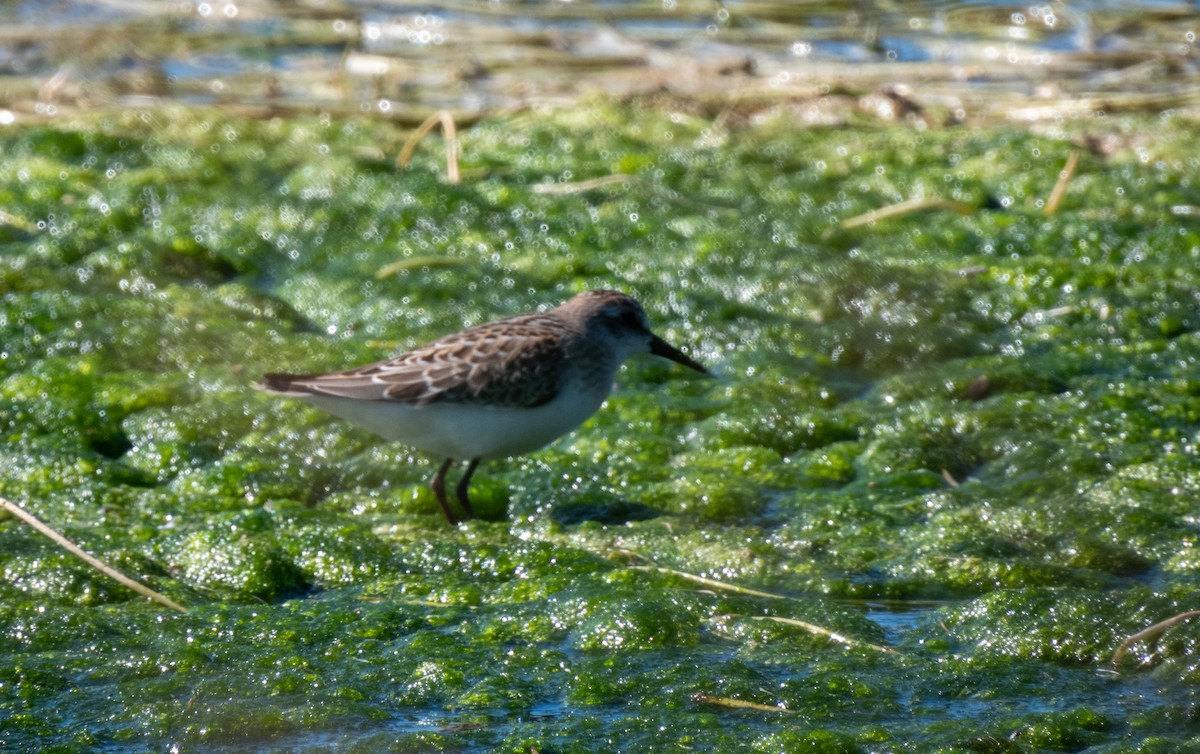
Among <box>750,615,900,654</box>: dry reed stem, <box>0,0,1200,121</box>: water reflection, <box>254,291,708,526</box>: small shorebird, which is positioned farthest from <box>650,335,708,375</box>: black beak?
<box>0,0,1200,121</box>: water reflection

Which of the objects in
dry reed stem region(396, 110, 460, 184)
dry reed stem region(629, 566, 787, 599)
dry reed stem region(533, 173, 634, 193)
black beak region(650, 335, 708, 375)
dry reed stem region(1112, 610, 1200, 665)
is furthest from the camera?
dry reed stem region(396, 110, 460, 184)

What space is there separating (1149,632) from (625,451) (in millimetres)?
2146

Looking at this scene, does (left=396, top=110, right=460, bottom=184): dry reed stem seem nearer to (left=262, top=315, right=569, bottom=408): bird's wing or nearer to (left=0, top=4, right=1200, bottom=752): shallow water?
(left=0, top=4, right=1200, bottom=752): shallow water

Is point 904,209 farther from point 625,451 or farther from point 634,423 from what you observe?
point 625,451

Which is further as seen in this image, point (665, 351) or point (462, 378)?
point (665, 351)

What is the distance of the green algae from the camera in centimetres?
363

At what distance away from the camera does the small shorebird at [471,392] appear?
15.7ft

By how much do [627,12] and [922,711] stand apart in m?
8.60

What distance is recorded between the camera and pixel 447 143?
816 cm

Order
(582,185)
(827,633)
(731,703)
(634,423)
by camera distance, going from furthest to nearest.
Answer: (582,185), (634,423), (827,633), (731,703)

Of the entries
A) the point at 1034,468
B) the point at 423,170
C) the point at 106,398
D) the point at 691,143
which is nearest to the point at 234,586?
the point at 106,398

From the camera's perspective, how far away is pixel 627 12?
11320 mm

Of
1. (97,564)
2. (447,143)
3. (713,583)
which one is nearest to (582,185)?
(447,143)

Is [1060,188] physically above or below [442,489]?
above
